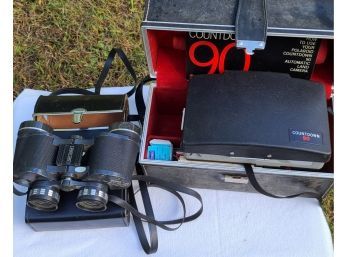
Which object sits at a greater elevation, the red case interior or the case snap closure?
the red case interior

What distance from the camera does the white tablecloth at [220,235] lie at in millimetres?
1128

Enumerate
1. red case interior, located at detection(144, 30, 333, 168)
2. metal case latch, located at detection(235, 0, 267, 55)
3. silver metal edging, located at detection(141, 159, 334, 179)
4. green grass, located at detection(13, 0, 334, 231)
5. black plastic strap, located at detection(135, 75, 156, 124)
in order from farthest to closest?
green grass, located at detection(13, 0, 334, 231), black plastic strap, located at detection(135, 75, 156, 124), red case interior, located at detection(144, 30, 333, 168), silver metal edging, located at detection(141, 159, 334, 179), metal case latch, located at detection(235, 0, 267, 55)

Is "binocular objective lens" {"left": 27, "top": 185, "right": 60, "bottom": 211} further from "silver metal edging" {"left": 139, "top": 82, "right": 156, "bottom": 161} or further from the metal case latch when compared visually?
the metal case latch

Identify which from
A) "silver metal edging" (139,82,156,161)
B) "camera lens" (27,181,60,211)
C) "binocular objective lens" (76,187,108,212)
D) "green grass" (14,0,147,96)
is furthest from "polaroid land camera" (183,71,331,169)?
"green grass" (14,0,147,96)

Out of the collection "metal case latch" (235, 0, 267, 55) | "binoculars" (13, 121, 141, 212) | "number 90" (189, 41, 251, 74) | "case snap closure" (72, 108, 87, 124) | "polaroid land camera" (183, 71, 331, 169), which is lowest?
"binoculars" (13, 121, 141, 212)

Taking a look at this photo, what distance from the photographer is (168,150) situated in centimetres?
114

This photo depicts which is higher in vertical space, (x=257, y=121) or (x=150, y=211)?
(x=257, y=121)

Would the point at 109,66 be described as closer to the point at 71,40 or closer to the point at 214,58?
the point at 214,58

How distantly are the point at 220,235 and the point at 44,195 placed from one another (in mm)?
460

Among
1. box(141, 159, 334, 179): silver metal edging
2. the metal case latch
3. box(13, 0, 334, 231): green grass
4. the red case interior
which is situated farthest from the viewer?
box(13, 0, 334, 231): green grass

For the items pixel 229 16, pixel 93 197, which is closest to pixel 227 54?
pixel 229 16

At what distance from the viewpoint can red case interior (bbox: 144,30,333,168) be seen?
116cm

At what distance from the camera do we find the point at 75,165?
1.04m

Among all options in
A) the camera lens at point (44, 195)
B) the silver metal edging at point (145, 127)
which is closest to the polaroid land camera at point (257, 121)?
the silver metal edging at point (145, 127)
